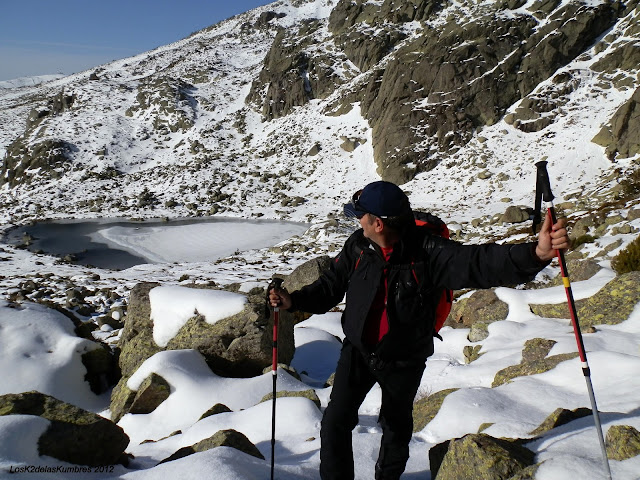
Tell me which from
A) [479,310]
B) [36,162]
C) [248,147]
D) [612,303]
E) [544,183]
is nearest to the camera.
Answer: [544,183]

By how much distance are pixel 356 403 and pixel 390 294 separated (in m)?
0.85

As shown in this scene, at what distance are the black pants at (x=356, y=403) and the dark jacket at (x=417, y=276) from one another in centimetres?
11

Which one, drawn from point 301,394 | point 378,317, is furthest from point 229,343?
point 378,317

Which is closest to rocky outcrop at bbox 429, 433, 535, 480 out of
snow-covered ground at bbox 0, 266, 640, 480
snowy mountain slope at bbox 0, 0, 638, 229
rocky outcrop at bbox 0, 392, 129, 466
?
snow-covered ground at bbox 0, 266, 640, 480

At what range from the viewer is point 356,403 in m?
2.86

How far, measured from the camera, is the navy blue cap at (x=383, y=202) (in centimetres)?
255

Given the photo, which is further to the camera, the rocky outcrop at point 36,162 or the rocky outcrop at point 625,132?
the rocky outcrop at point 36,162

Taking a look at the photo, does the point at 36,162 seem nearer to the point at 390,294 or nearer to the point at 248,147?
the point at 248,147

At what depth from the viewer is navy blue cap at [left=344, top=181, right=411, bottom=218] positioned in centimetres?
255

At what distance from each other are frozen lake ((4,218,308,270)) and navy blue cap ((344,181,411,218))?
2039 cm

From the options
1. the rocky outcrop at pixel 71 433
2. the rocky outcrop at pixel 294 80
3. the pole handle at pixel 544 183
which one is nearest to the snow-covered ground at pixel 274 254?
the rocky outcrop at pixel 71 433

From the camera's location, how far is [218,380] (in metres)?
6.19

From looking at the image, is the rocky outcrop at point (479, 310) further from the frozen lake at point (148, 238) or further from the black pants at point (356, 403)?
the frozen lake at point (148, 238)

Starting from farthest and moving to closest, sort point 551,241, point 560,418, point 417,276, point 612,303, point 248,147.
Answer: point 248,147, point 612,303, point 560,418, point 417,276, point 551,241
